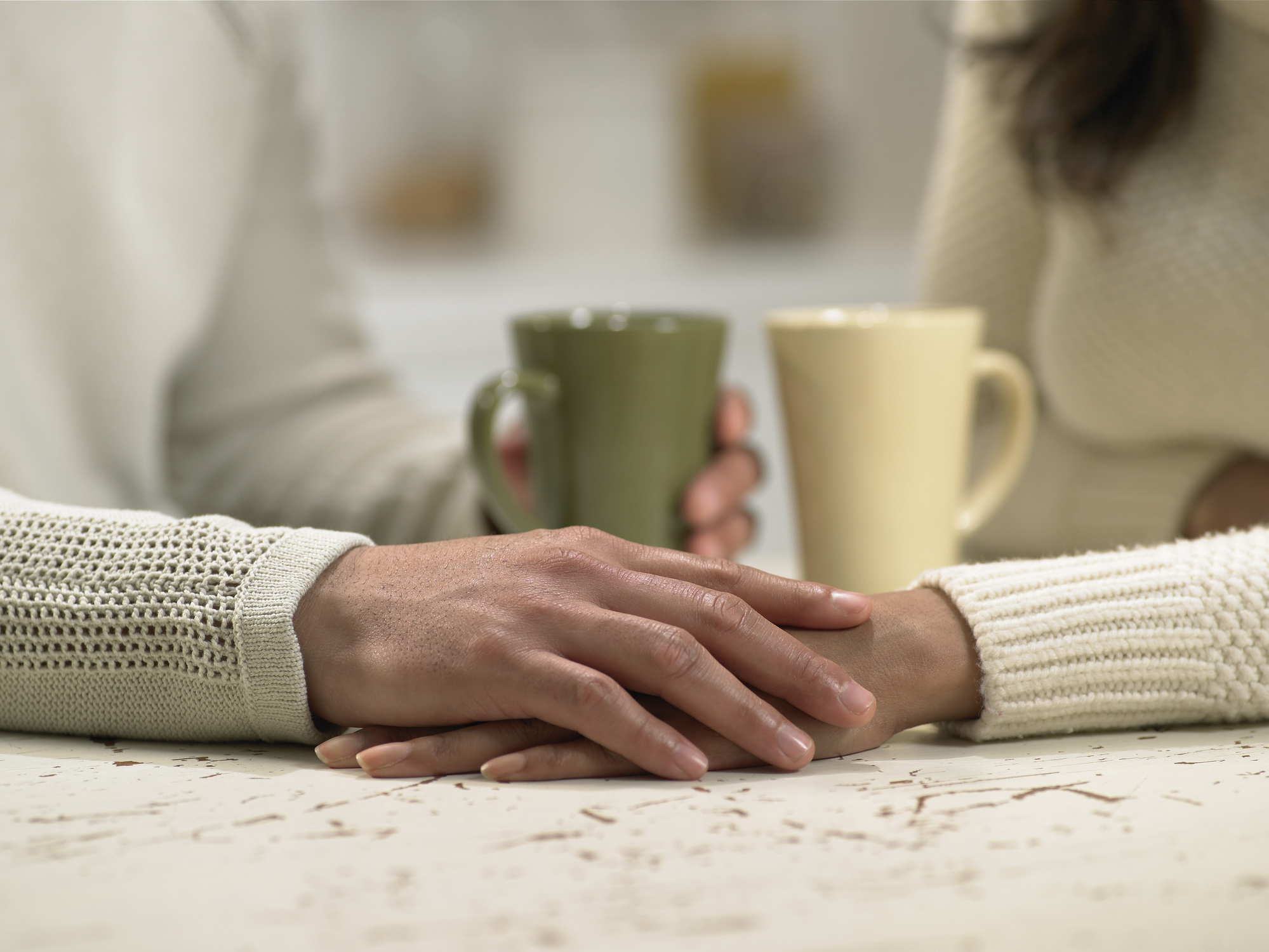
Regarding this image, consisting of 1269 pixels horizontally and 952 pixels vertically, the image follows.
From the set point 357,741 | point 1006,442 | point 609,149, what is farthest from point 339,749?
point 609,149

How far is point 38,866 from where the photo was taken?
351mm

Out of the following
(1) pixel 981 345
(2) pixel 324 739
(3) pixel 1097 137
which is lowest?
(2) pixel 324 739

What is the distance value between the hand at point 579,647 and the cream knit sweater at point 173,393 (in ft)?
0.09

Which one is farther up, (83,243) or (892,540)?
(83,243)

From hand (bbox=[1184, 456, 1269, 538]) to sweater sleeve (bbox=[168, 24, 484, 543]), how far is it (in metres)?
0.57

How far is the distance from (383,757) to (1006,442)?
0.49 meters

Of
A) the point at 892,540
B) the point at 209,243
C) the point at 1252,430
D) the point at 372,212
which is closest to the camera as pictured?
the point at 892,540

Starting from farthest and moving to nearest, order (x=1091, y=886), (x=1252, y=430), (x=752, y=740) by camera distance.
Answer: (x=1252, y=430) < (x=752, y=740) < (x=1091, y=886)

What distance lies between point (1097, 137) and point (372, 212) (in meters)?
1.72

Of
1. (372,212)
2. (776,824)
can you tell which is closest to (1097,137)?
(776,824)

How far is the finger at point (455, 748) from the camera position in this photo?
0.43 meters

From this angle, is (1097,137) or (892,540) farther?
(1097,137)

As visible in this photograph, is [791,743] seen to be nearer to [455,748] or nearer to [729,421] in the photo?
[455,748]

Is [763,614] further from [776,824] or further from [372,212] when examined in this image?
[372,212]
